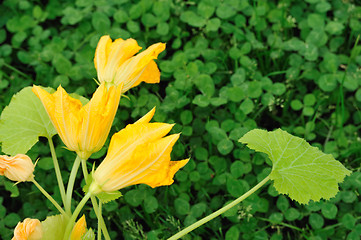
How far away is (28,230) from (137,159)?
46 cm

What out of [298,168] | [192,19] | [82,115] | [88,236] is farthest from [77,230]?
[192,19]

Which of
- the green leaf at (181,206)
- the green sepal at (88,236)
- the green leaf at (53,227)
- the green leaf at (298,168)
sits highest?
the green leaf at (298,168)

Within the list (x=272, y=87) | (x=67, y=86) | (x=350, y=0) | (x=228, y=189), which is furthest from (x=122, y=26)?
(x=350, y=0)

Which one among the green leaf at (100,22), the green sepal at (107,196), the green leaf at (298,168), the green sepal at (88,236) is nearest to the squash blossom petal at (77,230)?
the green sepal at (88,236)

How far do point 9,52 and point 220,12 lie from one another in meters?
1.50

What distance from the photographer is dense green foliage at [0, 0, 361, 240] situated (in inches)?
85.0

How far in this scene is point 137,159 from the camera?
1.36 m

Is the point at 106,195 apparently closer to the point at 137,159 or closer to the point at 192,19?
the point at 137,159

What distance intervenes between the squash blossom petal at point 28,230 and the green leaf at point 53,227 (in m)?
0.04

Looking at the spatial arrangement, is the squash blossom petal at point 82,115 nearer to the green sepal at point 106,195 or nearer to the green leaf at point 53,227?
the green sepal at point 106,195

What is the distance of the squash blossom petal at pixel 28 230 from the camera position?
1.40m

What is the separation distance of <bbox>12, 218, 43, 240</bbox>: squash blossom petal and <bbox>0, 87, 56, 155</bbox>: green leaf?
0.46 metres

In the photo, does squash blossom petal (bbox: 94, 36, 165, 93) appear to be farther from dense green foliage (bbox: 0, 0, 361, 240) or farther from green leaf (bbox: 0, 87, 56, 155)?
dense green foliage (bbox: 0, 0, 361, 240)

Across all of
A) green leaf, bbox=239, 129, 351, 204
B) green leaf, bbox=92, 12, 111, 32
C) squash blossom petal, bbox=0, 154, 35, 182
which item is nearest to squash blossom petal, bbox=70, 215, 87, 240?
squash blossom petal, bbox=0, 154, 35, 182
